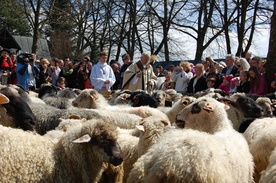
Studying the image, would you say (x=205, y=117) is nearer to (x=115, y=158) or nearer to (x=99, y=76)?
(x=115, y=158)

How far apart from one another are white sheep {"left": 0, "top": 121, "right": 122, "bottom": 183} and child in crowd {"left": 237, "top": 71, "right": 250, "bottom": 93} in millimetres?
5783

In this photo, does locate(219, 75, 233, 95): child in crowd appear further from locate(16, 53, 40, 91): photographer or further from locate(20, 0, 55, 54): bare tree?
locate(20, 0, 55, 54): bare tree

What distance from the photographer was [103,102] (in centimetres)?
965

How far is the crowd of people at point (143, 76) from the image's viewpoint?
9.91 metres

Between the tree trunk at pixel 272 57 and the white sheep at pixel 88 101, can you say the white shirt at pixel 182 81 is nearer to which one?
the tree trunk at pixel 272 57

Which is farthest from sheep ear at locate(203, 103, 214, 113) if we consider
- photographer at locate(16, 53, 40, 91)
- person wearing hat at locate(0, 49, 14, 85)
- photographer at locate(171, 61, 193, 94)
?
person wearing hat at locate(0, 49, 14, 85)

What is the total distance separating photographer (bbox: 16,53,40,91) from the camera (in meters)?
12.8

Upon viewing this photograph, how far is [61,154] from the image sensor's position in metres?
4.43

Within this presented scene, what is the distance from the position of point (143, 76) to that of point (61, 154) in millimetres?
6788

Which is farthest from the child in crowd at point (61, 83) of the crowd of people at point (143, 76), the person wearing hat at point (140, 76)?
the person wearing hat at point (140, 76)

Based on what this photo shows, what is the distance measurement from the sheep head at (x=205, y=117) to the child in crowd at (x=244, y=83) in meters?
4.22

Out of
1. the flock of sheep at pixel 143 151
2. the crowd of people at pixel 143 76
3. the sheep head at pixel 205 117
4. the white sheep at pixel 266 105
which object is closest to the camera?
the flock of sheep at pixel 143 151

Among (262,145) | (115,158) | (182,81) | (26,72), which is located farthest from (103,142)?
(26,72)

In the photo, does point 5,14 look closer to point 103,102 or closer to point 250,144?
point 103,102
